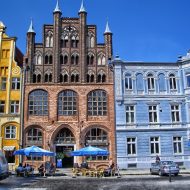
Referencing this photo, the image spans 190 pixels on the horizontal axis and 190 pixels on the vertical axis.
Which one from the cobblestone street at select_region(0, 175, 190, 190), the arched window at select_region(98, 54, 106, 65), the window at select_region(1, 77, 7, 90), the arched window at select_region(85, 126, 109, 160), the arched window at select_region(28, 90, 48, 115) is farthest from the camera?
Answer: the arched window at select_region(98, 54, 106, 65)

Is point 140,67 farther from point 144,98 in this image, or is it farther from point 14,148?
point 14,148

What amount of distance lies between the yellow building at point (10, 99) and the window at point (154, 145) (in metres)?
15.8

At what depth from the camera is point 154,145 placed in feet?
119

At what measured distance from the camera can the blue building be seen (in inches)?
1405

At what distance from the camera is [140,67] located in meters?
37.9

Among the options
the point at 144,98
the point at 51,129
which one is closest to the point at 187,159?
the point at 144,98

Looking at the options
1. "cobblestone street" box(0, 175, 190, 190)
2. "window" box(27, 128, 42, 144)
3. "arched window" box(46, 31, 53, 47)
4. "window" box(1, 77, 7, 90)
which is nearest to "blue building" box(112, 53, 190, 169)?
"arched window" box(46, 31, 53, 47)

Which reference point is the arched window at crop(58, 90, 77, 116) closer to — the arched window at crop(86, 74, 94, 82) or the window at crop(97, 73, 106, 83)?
the arched window at crop(86, 74, 94, 82)

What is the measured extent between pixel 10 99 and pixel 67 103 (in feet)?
23.1

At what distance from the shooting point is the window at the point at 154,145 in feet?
118

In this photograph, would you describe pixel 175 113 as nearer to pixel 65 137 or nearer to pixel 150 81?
pixel 150 81

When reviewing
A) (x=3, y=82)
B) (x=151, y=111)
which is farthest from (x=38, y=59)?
(x=151, y=111)

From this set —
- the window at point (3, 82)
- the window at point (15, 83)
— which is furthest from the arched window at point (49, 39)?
the window at point (3, 82)

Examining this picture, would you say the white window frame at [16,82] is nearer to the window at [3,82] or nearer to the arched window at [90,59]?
the window at [3,82]
